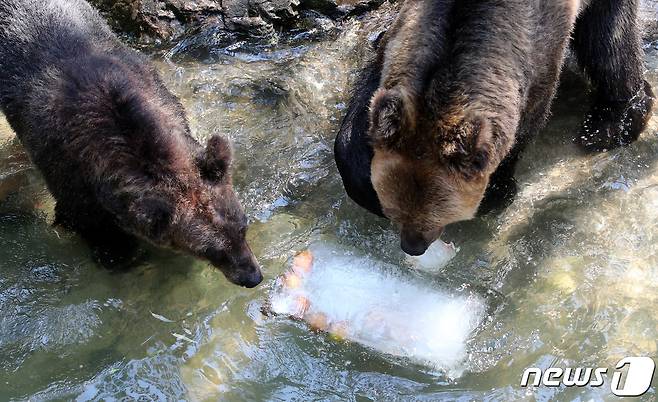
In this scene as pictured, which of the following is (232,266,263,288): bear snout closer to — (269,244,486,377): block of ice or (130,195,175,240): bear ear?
(269,244,486,377): block of ice

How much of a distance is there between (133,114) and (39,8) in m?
1.53

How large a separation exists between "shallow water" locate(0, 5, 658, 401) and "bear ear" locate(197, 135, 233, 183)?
3.34 ft

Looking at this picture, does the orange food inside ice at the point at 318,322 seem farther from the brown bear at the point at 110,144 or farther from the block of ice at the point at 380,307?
the brown bear at the point at 110,144

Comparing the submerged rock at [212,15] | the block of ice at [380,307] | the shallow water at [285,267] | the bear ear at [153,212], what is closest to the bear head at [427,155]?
the block of ice at [380,307]

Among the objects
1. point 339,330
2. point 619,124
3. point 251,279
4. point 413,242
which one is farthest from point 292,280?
point 619,124

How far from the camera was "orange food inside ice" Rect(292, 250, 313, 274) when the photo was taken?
5430 millimetres

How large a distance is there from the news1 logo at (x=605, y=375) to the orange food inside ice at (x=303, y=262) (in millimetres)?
1773

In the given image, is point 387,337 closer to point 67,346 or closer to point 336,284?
point 336,284

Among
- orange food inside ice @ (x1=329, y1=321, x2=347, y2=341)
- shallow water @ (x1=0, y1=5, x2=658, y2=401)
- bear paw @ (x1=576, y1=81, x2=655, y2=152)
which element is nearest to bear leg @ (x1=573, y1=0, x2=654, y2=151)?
bear paw @ (x1=576, y1=81, x2=655, y2=152)

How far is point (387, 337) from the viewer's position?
4.96m

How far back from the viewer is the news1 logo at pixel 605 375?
4691mm

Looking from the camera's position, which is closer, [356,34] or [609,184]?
[609,184]

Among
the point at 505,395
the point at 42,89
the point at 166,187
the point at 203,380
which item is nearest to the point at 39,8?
the point at 42,89

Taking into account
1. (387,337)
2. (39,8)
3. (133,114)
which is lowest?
(387,337)
